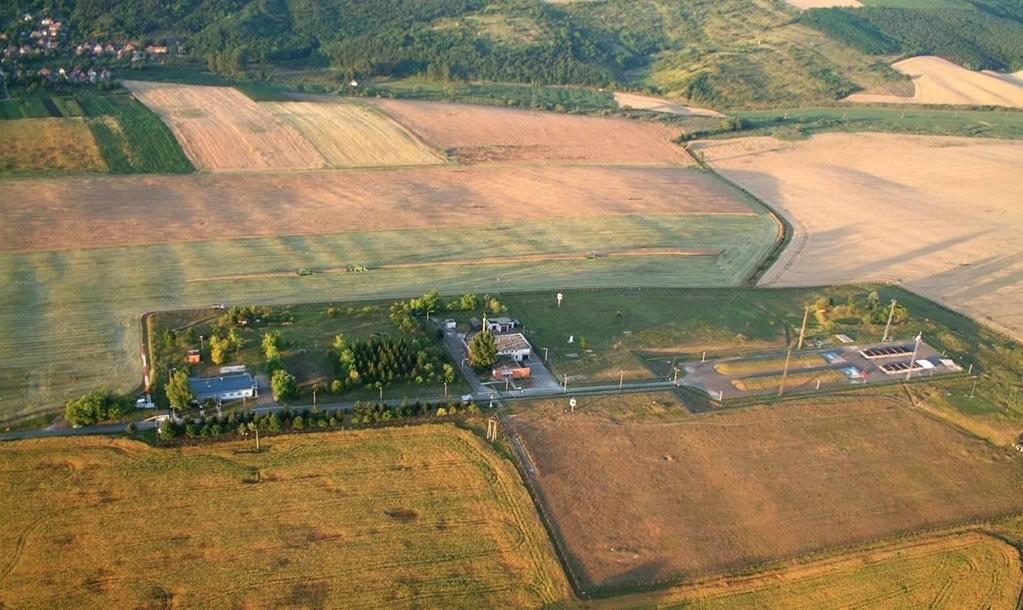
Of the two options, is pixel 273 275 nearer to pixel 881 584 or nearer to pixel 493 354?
pixel 493 354

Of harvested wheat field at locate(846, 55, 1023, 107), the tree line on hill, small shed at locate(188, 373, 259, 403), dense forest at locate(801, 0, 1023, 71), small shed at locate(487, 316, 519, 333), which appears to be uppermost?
dense forest at locate(801, 0, 1023, 71)

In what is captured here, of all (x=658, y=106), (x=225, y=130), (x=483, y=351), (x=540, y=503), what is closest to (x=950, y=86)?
(x=658, y=106)

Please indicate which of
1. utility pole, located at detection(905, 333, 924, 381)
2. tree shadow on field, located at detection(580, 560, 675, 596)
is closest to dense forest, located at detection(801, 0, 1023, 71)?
utility pole, located at detection(905, 333, 924, 381)

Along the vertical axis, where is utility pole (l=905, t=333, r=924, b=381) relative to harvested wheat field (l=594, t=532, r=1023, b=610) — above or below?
above

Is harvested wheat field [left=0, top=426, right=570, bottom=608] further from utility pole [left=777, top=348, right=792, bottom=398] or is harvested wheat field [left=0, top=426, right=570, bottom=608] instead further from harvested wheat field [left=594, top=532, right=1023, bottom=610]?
utility pole [left=777, top=348, right=792, bottom=398]

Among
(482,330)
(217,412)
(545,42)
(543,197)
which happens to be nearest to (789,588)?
(482,330)

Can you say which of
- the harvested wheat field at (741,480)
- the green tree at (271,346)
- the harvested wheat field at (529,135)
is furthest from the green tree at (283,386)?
the harvested wheat field at (529,135)
